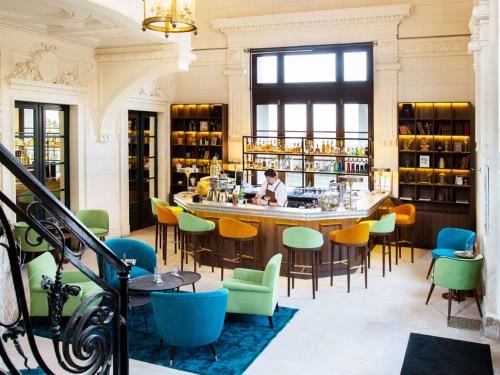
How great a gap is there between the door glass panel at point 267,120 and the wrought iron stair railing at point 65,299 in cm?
1006

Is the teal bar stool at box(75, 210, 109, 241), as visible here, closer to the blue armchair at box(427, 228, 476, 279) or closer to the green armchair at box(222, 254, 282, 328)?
the green armchair at box(222, 254, 282, 328)

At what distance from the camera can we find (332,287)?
26.5 feet

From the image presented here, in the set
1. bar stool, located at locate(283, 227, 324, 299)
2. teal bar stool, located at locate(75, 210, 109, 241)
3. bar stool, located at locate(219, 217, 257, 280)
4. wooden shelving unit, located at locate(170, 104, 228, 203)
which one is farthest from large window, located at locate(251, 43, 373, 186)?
teal bar stool, located at locate(75, 210, 109, 241)

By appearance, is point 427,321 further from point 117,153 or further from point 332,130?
point 117,153

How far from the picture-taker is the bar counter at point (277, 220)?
8.40 metres

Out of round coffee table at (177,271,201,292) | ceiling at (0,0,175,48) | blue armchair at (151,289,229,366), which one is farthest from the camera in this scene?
ceiling at (0,0,175,48)

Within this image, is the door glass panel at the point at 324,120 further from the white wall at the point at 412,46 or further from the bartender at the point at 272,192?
the bartender at the point at 272,192

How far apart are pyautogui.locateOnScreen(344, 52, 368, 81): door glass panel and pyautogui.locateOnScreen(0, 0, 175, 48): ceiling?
419 cm

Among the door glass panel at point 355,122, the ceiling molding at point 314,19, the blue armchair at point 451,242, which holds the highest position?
the ceiling molding at point 314,19

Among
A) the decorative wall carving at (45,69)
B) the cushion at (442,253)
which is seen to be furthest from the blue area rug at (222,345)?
the decorative wall carving at (45,69)

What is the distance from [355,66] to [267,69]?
2063 mm

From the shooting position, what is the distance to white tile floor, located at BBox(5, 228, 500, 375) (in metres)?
5.41

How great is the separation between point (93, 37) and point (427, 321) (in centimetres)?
712

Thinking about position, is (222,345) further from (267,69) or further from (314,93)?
(267,69)
